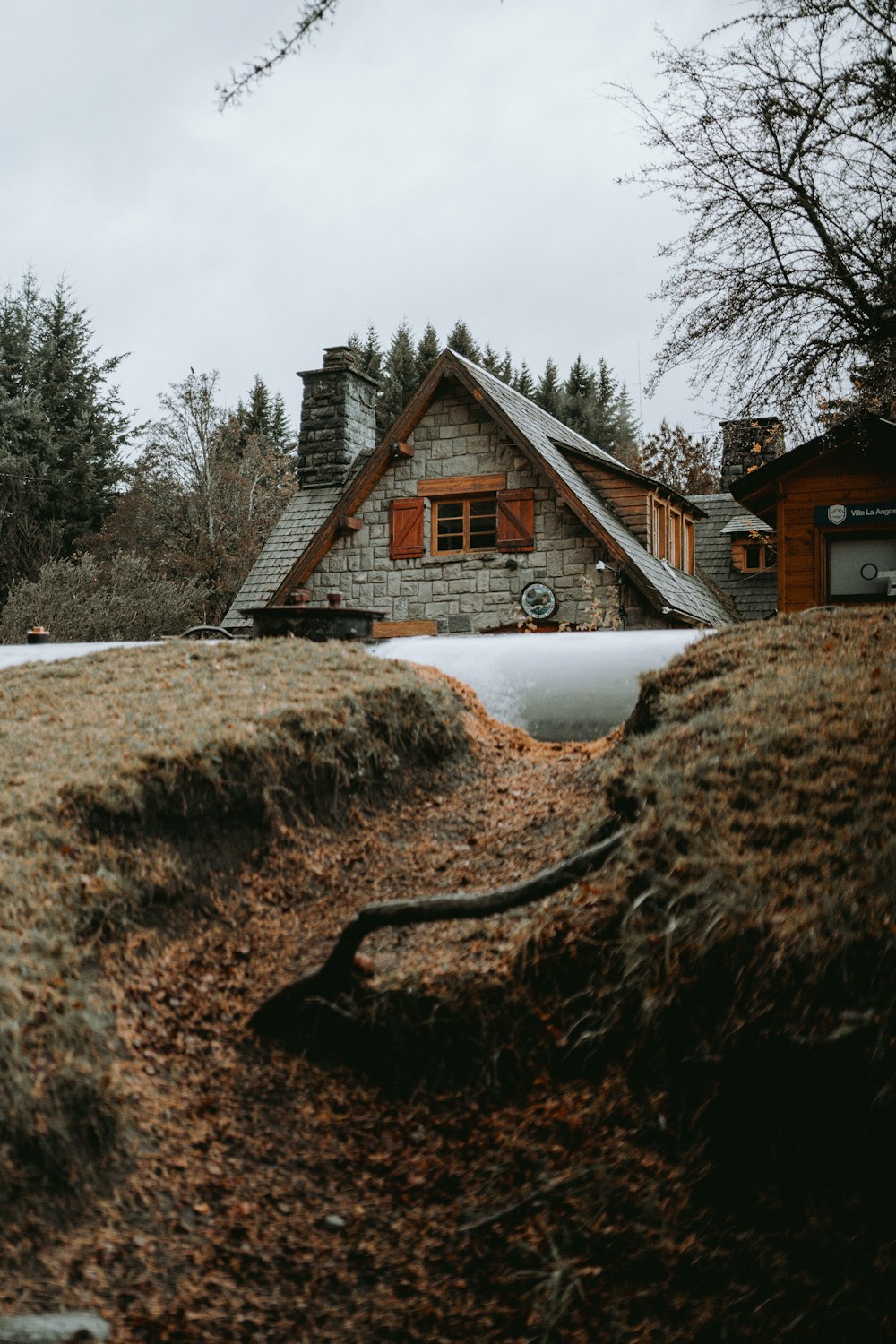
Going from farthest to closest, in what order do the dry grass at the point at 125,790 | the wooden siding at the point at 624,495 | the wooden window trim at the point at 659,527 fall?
the wooden window trim at the point at 659,527 → the wooden siding at the point at 624,495 → the dry grass at the point at 125,790

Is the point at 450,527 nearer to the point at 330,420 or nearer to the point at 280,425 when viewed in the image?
the point at 330,420

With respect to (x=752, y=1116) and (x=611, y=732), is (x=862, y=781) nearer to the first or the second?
(x=752, y=1116)

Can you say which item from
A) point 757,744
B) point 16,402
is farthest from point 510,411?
point 16,402

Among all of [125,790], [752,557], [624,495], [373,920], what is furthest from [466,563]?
[373,920]

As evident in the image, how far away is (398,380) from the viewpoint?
4150 centimetres

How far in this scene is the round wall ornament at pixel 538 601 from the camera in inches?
597

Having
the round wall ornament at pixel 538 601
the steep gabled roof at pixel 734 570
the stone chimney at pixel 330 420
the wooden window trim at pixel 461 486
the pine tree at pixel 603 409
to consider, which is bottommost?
the round wall ornament at pixel 538 601

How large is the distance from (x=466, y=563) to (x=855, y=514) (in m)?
5.07

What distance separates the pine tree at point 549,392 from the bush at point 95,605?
23.2 meters

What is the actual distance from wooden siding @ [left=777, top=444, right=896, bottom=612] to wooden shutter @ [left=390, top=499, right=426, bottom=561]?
4896 mm

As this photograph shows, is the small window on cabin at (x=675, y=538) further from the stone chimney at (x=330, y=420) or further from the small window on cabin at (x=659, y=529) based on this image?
the stone chimney at (x=330, y=420)

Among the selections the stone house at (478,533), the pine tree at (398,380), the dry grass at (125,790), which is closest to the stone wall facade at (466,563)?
the stone house at (478,533)

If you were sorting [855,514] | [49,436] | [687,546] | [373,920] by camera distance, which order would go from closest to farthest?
[373,920]
[855,514]
[687,546]
[49,436]

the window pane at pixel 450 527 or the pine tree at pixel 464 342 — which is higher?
the pine tree at pixel 464 342
